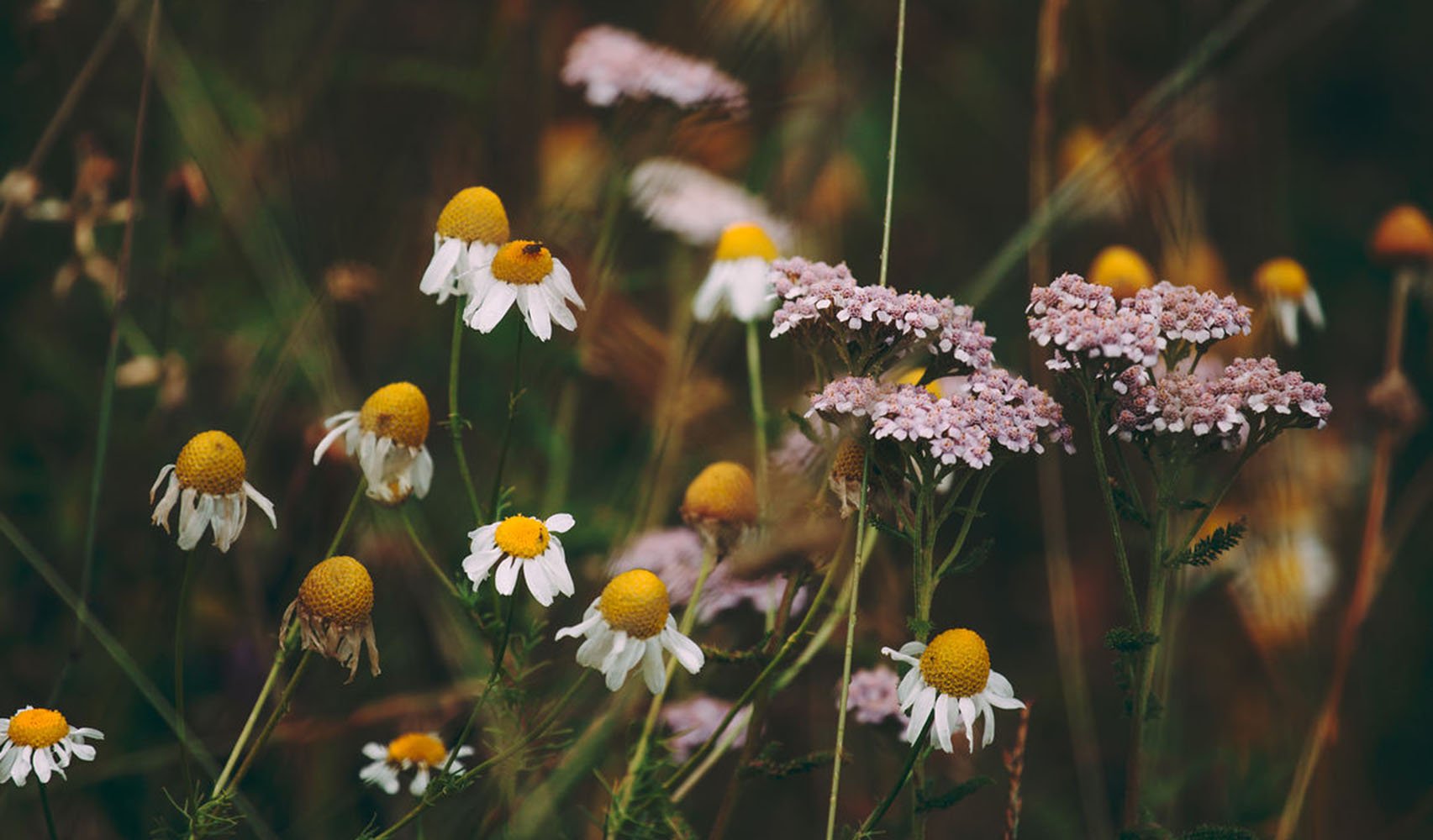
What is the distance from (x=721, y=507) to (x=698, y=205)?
3.16ft

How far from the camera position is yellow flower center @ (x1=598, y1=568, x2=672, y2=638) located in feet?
3.48

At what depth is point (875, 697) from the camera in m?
1.38

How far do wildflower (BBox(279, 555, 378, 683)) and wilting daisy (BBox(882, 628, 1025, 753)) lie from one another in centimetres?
41

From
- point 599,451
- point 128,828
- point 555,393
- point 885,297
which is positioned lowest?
point 128,828

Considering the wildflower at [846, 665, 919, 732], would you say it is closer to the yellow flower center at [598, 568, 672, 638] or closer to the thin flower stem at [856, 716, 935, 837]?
the thin flower stem at [856, 716, 935, 837]

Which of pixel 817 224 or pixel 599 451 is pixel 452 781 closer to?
pixel 599 451

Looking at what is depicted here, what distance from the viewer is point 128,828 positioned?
158 centimetres

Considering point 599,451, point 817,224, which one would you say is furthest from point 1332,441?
point 599,451

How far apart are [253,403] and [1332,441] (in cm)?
173

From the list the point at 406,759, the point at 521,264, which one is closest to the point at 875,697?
the point at 406,759

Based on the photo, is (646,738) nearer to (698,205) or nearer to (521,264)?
(521,264)

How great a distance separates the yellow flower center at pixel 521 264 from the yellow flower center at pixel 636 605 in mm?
264

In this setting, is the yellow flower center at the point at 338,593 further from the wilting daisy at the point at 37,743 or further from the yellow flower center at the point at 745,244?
the yellow flower center at the point at 745,244

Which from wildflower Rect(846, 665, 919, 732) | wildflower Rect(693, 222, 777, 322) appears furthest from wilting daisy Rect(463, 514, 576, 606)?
wildflower Rect(693, 222, 777, 322)
